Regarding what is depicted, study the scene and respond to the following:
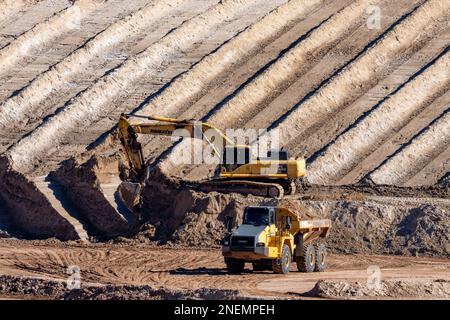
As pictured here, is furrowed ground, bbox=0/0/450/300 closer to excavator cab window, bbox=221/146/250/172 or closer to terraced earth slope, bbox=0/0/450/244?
terraced earth slope, bbox=0/0/450/244

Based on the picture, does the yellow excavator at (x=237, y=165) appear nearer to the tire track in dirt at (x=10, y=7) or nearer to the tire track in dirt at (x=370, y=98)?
the tire track in dirt at (x=370, y=98)

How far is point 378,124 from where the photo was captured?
37094 millimetres

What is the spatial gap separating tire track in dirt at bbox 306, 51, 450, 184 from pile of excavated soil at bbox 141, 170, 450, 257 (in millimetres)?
4520

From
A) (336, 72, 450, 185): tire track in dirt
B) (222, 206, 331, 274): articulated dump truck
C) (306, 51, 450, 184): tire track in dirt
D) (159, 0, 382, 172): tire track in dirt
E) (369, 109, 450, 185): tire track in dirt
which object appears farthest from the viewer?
(159, 0, 382, 172): tire track in dirt

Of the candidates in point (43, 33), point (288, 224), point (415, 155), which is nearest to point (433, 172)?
point (415, 155)

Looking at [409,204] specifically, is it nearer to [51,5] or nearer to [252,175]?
[252,175]

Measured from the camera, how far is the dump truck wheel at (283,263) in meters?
24.0

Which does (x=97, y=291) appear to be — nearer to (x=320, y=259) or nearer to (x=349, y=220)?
(x=320, y=259)

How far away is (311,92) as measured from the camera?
38.8 m

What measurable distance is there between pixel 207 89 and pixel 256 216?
1597 centimetres

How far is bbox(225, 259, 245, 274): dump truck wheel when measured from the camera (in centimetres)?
2450

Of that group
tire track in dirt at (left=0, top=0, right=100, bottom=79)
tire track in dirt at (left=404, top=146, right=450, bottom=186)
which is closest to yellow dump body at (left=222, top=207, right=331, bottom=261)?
tire track in dirt at (left=404, top=146, right=450, bottom=186)

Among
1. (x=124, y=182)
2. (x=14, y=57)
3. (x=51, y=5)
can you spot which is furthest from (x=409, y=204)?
(x=51, y=5)
